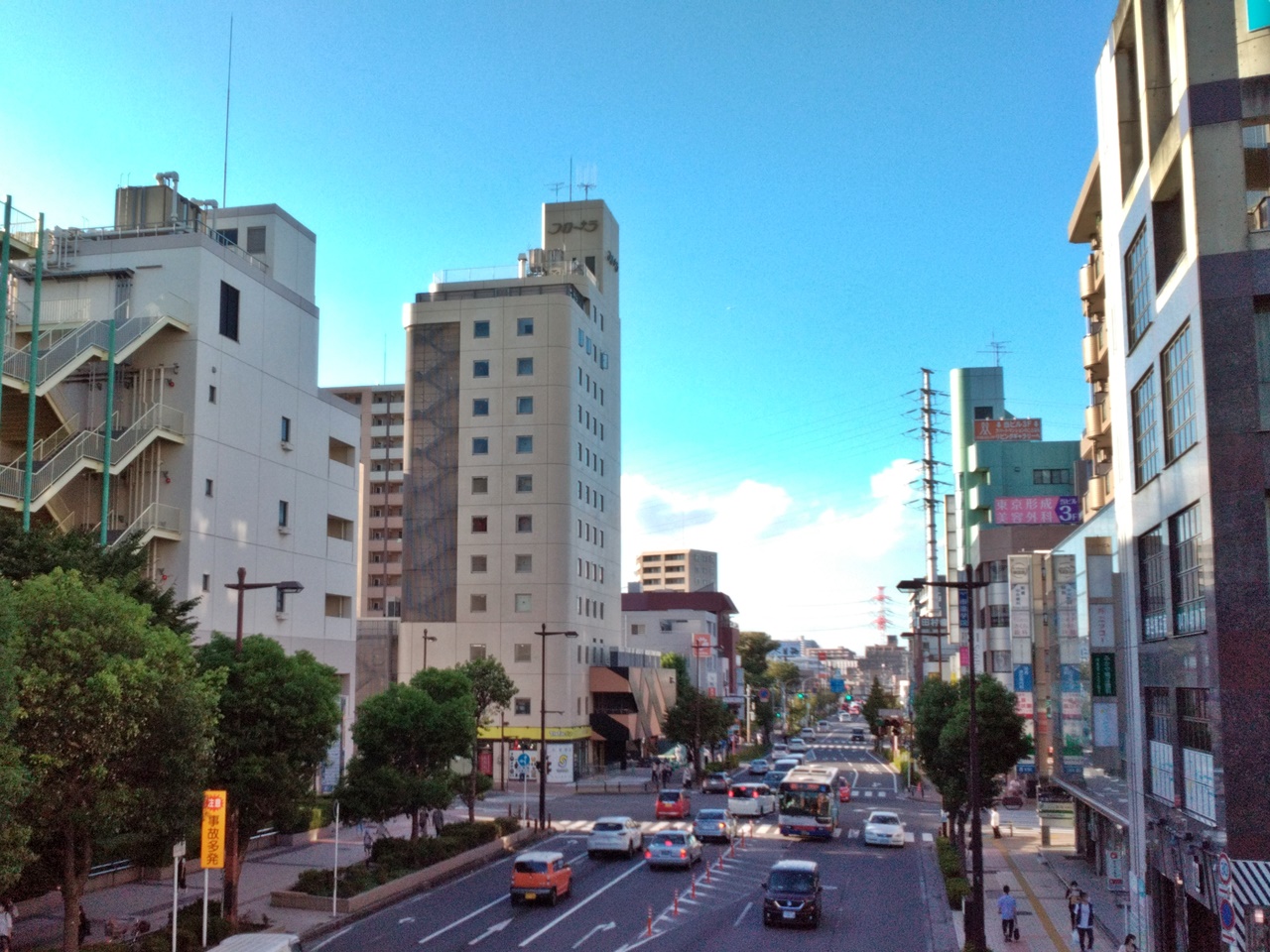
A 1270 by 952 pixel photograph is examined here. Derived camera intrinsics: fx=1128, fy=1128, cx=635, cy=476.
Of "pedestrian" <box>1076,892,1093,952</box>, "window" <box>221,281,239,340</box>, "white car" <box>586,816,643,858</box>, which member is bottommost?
"white car" <box>586,816,643,858</box>

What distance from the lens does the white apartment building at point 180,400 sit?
38488mm

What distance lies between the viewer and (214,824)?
24312mm

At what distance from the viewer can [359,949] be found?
27.2 meters

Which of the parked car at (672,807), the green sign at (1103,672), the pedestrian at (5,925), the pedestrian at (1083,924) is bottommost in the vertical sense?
the parked car at (672,807)

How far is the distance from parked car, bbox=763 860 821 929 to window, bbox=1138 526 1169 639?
11138 mm

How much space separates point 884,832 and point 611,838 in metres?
12.4

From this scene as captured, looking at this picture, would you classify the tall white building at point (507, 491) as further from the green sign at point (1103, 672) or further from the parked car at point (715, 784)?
the green sign at point (1103, 672)

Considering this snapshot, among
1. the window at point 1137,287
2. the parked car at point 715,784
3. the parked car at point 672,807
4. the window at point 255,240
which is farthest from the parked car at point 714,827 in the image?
the window at point 255,240

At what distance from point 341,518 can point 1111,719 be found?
35.4 meters

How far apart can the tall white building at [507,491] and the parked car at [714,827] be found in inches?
1260

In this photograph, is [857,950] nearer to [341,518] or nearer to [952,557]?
[341,518]

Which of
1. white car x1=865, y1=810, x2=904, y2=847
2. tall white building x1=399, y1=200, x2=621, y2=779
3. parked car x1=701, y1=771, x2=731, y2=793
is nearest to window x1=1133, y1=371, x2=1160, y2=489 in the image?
white car x1=865, y1=810, x2=904, y2=847

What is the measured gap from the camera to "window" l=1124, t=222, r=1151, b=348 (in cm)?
2792

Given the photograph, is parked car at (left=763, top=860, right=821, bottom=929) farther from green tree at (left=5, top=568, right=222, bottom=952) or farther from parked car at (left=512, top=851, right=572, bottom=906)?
green tree at (left=5, top=568, right=222, bottom=952)
